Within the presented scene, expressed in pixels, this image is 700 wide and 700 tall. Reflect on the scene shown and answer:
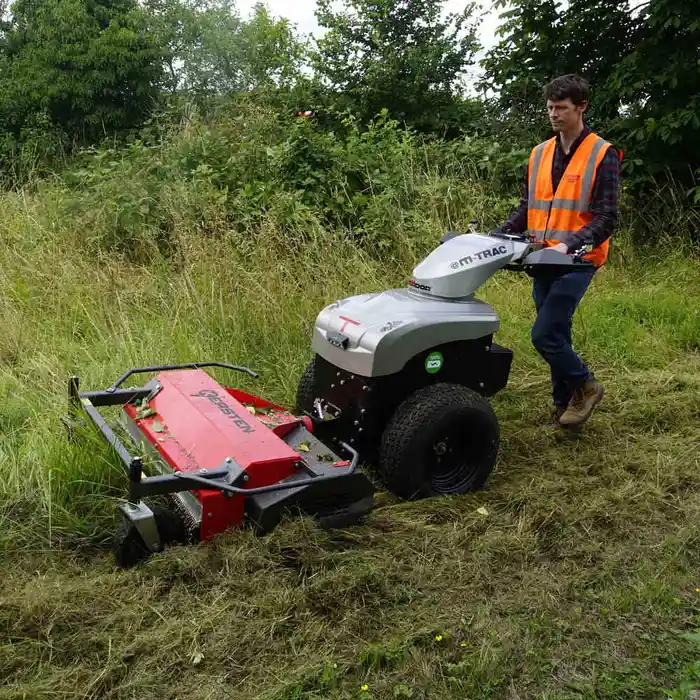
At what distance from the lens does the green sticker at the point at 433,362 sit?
3195 millimetres

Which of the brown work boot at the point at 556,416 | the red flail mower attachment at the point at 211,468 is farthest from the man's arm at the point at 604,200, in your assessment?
the red flail mower attachment at the point at 211,468

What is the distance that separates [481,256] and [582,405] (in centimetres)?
108


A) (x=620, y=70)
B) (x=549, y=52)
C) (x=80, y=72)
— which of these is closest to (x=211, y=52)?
(x=80, y=72)

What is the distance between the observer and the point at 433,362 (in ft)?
10.5

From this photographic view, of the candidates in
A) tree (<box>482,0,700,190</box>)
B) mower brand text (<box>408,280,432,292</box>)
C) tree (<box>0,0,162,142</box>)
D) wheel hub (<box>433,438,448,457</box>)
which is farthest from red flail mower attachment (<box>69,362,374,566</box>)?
tree (<box>0,0,162,142</box>)

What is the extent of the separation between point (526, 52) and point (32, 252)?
17.5ft

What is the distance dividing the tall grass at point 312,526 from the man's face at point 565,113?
1.53 meters

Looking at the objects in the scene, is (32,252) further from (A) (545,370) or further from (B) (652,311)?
(B) (652,311)

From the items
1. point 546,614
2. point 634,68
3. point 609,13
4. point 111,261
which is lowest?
point 546,614

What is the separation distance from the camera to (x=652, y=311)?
552 centimetres

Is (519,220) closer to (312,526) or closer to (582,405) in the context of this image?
(582,405)

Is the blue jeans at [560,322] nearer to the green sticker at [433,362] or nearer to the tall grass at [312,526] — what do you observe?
the tall grass at [312,526]

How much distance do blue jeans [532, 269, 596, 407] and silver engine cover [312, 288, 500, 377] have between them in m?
0.45

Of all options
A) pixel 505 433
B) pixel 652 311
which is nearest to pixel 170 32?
pixel 652 311
